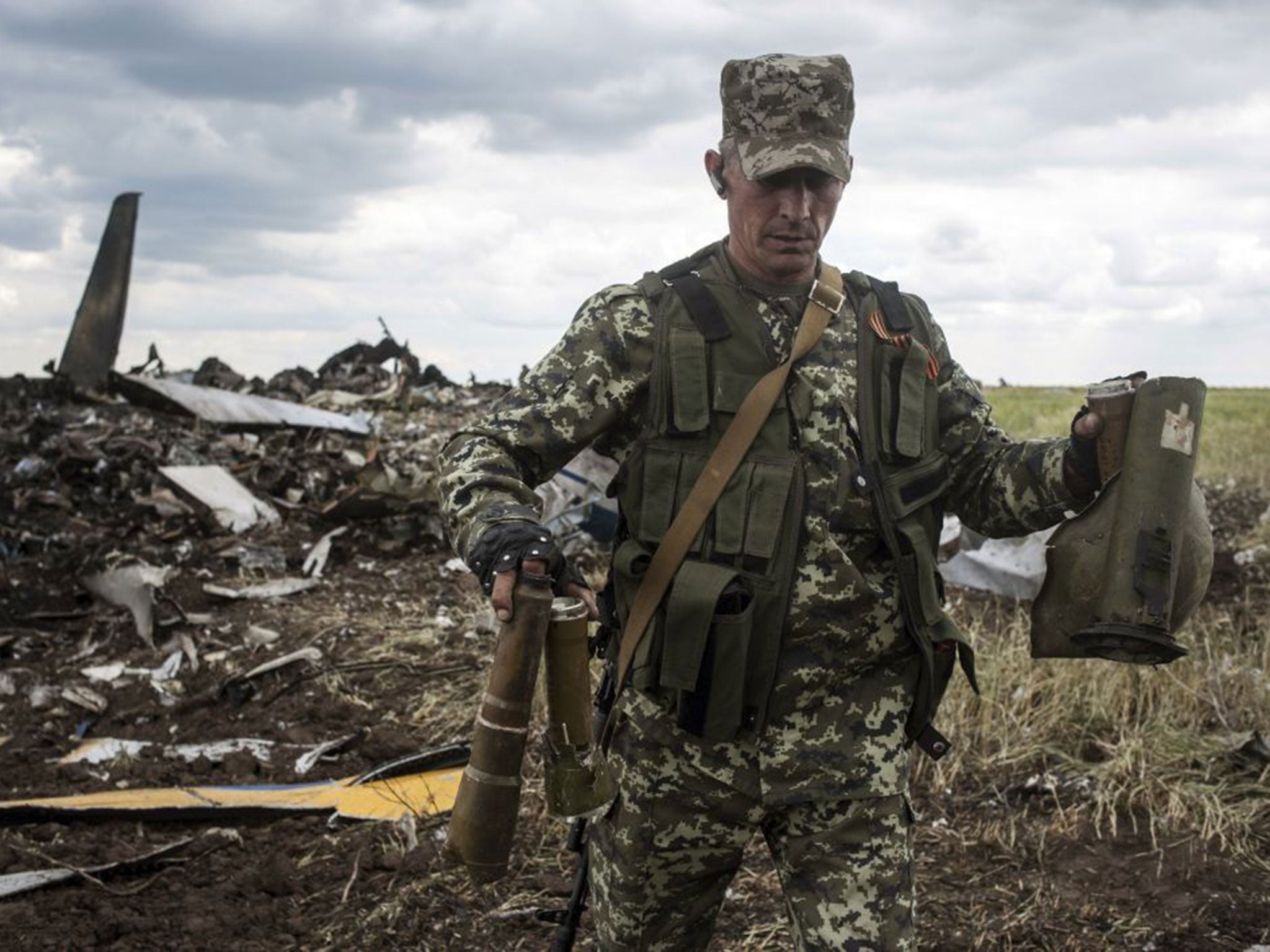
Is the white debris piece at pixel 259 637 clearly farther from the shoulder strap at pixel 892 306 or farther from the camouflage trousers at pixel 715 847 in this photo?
the shoulder strap at pixel 892 306

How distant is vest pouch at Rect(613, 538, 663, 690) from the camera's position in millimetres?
2619

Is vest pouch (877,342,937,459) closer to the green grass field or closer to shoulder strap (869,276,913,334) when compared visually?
shoulder strap (869,276,913,334)

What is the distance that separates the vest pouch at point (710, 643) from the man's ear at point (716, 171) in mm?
835

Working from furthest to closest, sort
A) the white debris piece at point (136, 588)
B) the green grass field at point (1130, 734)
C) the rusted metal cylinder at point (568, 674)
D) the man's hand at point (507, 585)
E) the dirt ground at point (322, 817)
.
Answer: the white debris piece at point (136, 588) → the green grass field at point (1130, 734) → the dirt ground at point (322, 817) → the rusted metal cylinder at point (568, 674) → the man's hand at point (507, 585)

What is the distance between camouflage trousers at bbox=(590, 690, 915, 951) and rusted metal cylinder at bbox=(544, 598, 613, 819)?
175mm

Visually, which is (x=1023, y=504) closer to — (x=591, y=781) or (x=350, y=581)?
(x=591, y=781)

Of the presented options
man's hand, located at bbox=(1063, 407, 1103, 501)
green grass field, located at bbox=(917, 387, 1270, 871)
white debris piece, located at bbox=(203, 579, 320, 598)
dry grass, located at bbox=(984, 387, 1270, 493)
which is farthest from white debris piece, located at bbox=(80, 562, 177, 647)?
man's hand, located at bbox=(1063, 407, 1103, 501)

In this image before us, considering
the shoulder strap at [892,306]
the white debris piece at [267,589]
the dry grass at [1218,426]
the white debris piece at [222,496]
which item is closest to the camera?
the shoulder strap at [892,306]

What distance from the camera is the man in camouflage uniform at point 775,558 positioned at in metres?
2.60

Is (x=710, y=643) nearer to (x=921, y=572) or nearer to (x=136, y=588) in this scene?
(x=921, y=572)

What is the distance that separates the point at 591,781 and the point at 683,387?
0.78m

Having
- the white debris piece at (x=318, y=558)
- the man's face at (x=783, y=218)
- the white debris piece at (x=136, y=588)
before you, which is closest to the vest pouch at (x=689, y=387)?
the man's face at (x=783, y=218)

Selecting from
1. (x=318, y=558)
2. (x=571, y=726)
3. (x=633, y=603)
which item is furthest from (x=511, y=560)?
(x=318, y=558)

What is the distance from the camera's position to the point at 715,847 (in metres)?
2.70
